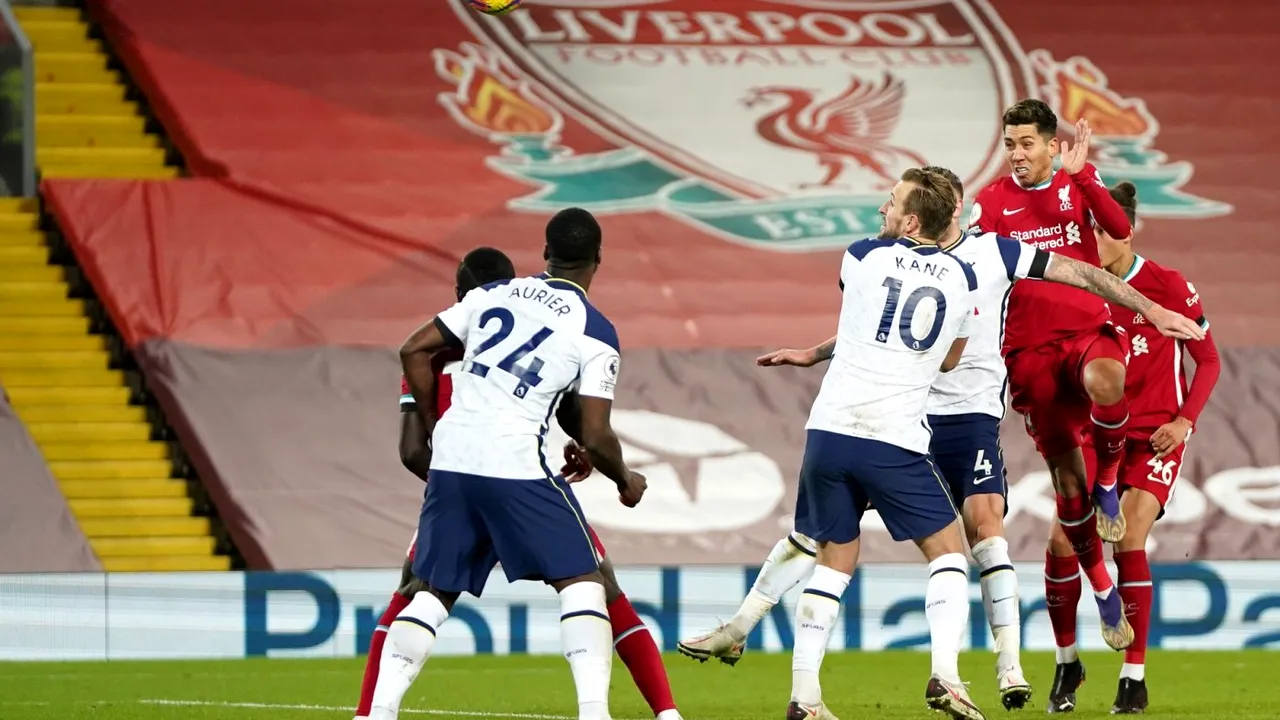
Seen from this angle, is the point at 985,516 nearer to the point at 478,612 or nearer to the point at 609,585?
the point at 609,585

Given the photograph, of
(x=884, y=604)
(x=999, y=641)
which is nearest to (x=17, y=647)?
(x=884, y=604)

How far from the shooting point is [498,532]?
5844 millimetres

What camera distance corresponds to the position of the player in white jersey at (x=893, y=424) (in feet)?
20.5

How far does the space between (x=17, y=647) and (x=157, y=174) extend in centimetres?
591

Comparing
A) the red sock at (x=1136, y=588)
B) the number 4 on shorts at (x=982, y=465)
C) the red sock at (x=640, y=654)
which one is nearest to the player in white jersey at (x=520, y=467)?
the red sock at (x=640, y=654)

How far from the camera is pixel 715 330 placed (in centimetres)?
1498

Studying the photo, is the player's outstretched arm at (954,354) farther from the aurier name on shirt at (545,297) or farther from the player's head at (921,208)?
the aurier name on shirt at (545,297)

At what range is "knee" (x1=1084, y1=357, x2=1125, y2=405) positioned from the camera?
7.66 m

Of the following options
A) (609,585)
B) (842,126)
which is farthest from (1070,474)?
(842,126)

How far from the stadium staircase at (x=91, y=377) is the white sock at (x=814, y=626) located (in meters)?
7.69

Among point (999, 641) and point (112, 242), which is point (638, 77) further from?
point (999, 641)

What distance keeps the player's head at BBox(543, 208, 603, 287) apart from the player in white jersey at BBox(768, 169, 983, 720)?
2.88 feet

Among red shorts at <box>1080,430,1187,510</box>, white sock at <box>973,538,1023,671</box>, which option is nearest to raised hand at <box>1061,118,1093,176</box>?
white sock at <box>973,538,1023,671</box>

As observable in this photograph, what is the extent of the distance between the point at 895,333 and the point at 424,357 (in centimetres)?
152
